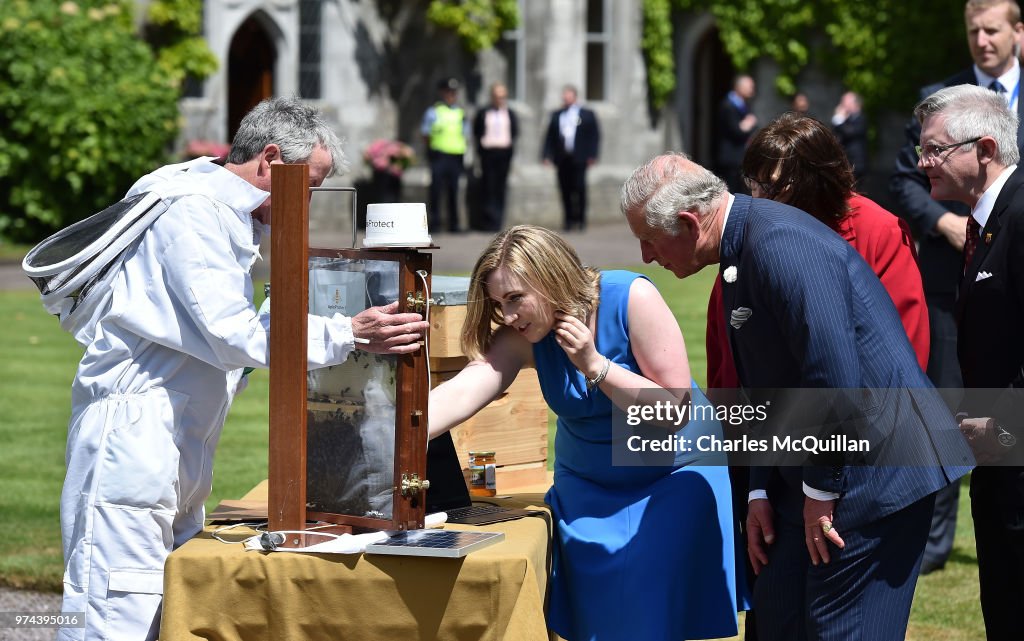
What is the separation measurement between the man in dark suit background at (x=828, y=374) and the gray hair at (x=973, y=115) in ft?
2.48

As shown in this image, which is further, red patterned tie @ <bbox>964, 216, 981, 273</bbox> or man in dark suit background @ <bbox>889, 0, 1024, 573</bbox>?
man in dark suit background @ <bbox>889, 0, 1024, 573</bbox>

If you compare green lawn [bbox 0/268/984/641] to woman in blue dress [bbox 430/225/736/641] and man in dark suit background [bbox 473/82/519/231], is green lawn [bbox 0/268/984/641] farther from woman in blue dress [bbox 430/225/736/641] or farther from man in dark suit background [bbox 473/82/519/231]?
man in dark suit background [bbox 473/82/519/231]

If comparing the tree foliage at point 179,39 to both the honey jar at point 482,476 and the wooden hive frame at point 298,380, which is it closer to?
the honey jar at point 482,476

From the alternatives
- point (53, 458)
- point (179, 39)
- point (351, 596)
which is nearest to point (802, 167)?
point (351, 596)

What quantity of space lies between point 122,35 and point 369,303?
15.8m

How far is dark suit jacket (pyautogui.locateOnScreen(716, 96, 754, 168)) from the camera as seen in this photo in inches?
771

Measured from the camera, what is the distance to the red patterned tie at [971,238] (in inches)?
163

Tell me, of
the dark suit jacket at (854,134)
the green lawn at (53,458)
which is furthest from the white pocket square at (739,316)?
the dark suit jacket at (854,134)

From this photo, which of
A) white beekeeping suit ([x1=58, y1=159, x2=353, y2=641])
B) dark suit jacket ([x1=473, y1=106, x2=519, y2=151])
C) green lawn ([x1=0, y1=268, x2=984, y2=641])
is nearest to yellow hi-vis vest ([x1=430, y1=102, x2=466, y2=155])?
dark suit jacket ([x1=473, y1=106, x2=519, y2=151])

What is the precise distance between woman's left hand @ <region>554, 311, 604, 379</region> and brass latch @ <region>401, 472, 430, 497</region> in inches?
22.0

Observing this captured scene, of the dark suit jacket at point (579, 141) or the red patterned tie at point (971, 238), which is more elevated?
the dark suit jacket at point (579, 141)

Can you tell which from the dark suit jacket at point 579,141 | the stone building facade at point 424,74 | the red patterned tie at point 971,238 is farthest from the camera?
the stone building facade at point 424,74

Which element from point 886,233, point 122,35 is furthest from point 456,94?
point 886,233

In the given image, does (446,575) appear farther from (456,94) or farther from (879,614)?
(456,94)
